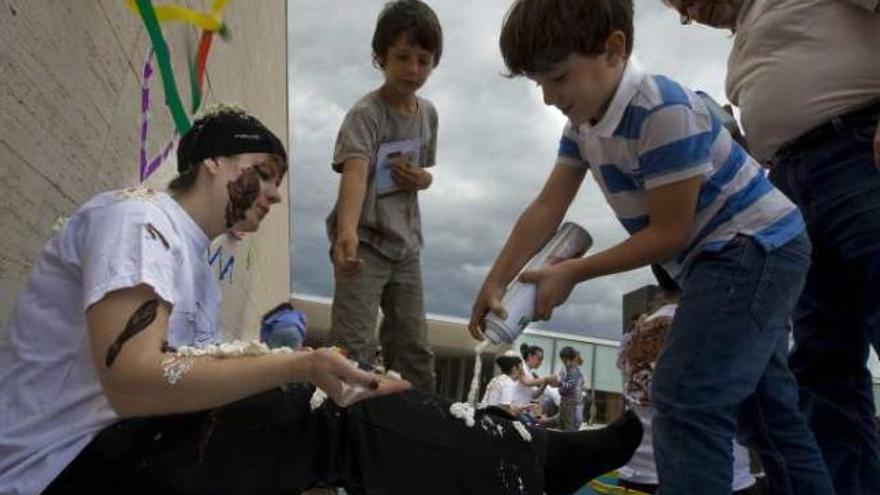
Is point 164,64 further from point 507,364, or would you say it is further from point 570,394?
point 570,394

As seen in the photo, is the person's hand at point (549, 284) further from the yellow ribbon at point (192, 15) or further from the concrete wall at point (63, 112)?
the yellow ribbon at point (192, 15)

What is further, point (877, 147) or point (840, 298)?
point (840, 298)

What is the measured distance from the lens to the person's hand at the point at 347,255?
2.55 meters

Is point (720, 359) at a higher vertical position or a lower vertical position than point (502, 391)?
higher

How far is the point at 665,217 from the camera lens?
1583mm

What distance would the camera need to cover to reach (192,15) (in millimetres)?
2844

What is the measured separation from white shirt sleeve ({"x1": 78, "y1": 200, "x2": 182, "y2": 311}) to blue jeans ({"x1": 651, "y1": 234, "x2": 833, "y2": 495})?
3.42ft

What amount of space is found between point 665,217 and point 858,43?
592 millimetres

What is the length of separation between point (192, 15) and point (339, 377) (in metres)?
2.19

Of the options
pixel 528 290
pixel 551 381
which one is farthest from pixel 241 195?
pixel 551 381

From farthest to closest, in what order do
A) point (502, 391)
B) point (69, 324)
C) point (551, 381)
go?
point (551, 381), point (502, 391), point (69, 324)

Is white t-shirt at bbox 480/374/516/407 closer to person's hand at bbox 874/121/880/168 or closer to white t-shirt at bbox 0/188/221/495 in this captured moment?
person's hand at bbox 874/121/880/168

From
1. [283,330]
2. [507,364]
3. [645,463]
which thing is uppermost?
[283,330]

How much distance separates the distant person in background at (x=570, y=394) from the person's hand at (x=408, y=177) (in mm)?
4954
